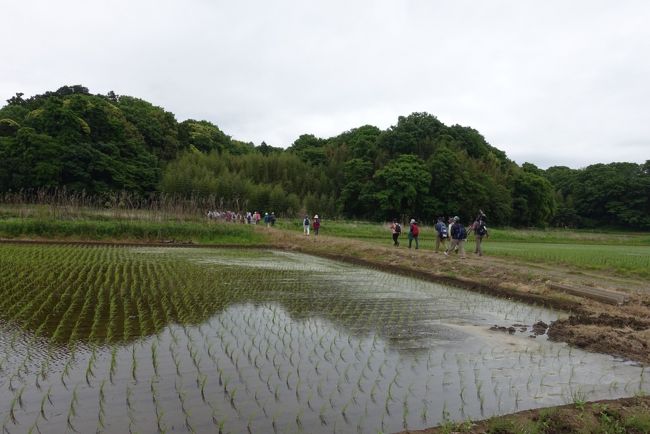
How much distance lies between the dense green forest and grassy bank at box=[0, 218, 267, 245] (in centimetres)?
1064

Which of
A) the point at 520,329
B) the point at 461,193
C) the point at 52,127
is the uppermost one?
the point at 52,127

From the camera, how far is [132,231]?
22.9 meters

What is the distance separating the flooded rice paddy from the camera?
12.9 feet

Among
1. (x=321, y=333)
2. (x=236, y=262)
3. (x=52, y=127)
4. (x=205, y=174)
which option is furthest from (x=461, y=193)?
(x=321, y=333)

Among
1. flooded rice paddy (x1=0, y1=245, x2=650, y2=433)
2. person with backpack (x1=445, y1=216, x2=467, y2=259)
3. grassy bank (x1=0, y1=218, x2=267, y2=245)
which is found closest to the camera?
flooded rice paddy (x1=0, y1=245, x2=650, y2=433)

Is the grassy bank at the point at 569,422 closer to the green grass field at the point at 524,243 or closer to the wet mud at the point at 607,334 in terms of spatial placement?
the wet mud at the point at 607,334

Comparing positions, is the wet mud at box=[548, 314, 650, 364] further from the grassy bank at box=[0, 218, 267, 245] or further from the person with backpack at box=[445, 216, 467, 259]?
the grassy bank at box=[0, 218, 267, 245]

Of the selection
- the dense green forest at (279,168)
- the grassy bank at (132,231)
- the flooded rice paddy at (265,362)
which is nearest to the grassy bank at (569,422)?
the flooded rice paddy at (265,362)

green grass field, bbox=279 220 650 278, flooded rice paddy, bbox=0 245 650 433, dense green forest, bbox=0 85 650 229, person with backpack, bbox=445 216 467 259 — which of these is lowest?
flooded rice paddy, bbox=0 245 650 433

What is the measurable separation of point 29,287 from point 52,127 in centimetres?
4128

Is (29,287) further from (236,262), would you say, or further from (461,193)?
(461,193)

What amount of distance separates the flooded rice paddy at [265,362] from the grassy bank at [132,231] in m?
12.6

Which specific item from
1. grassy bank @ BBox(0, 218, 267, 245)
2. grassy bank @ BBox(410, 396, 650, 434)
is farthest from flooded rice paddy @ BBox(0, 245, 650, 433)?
grassy bank @ BBox(0, 218, 267, 245)

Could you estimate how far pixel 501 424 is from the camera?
3814 mm
